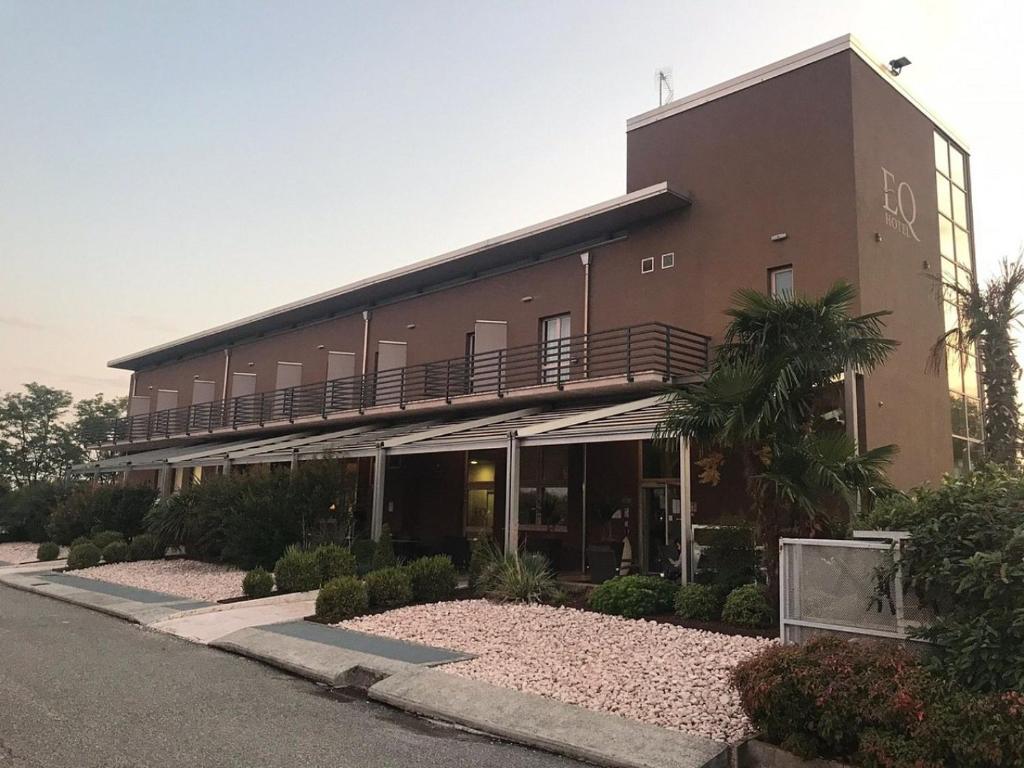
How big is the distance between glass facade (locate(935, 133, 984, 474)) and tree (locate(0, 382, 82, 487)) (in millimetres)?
51420

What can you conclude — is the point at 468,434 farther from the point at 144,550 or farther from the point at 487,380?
the point at 144,550

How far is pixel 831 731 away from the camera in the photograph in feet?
17.0

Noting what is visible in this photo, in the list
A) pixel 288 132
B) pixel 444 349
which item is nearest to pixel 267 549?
pixel 444 349

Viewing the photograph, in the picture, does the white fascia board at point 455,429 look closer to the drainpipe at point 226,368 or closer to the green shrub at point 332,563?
the green shrub at point 332,563

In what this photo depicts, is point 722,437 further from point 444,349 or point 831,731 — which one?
point 444,349

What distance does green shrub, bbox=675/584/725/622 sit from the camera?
34.8 ft

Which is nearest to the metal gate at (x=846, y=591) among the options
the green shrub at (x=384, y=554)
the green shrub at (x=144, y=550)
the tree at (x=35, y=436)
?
the green shrub at (x=384, y=554)

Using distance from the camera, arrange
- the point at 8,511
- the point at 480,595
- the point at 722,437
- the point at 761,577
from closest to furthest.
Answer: the point at 722,437
the point at 761,577
the point at 480,595
the point at 8,511

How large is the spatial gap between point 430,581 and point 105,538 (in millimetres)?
13112

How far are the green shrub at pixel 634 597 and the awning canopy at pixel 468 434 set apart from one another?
7.33ft

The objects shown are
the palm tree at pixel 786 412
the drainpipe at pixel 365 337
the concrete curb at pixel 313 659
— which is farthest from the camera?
the drainpipe at pixel 365 337

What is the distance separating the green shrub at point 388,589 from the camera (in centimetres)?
1240

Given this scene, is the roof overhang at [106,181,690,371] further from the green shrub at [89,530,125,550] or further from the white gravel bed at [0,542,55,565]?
the white gravel bed at [0,542,55,565]

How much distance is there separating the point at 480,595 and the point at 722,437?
5.23 metres
